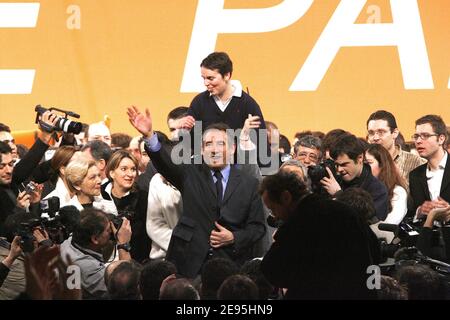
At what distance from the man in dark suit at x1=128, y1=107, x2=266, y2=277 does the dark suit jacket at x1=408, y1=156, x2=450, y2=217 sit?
51.3 inches

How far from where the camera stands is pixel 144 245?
7680mm

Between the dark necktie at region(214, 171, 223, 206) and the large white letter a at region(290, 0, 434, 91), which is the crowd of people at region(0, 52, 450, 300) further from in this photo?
the large white letter a at region(290, 0, 434, 91)

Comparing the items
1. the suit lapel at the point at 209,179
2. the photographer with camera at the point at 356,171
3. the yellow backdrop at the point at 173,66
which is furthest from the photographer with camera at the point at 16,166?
the yellow backdrop at the point at 173,66

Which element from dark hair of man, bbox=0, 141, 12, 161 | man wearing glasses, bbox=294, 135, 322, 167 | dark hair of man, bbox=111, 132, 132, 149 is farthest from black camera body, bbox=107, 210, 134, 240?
dark hair of man, bbox=111, 132, 132, 149

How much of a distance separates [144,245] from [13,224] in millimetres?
1238

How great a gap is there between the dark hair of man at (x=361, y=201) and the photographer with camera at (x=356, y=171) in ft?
1.75

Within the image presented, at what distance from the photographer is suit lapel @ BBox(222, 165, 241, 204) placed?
7008 mm

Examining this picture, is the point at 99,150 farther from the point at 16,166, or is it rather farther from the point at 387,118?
the point at 387,118

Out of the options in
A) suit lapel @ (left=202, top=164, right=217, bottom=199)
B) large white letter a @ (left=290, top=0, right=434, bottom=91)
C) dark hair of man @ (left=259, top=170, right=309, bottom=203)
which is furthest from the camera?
large white letter a @ (left=290, top=0, right=434, bottom=91)

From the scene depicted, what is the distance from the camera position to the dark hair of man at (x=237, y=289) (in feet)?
17.0

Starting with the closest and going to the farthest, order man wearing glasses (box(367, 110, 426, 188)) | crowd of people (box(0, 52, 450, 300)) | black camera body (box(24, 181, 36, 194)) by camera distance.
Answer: crowd of people (box(0, 52, 450, 300))
black camera body (box(24, 181, 36, 194))
man wearing glasses (box(367, 110, 426, 188))
